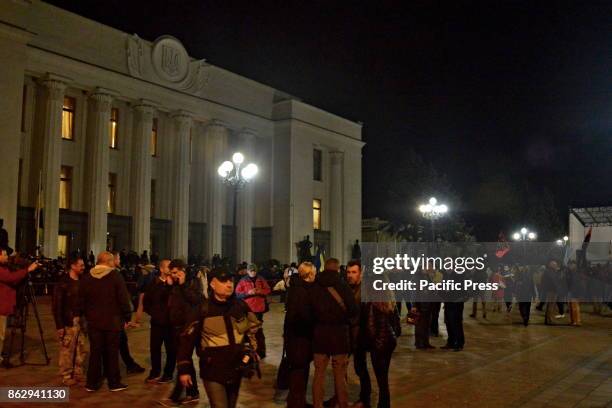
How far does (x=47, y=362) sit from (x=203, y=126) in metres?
26.7

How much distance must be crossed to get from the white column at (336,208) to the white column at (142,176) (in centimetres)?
1661

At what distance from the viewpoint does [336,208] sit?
44.2 meters

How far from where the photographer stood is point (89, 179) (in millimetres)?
28719

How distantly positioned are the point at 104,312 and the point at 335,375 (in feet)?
10.8

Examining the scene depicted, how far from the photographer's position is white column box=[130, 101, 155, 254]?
99.1ft

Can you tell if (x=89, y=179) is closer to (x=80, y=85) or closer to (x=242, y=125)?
(x=80, y=85)

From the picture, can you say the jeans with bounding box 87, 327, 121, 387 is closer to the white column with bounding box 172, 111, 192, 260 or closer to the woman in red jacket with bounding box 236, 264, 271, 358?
the woman in red jacket with bounding box 236, 264, 271, 358

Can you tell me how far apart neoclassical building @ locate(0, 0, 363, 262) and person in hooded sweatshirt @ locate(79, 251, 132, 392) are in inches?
716

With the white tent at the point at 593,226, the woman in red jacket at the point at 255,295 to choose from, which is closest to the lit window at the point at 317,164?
the white tent at the point at 593,226

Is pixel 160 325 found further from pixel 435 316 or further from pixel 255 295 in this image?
pixel 435 316

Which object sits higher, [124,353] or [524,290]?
[524,290]

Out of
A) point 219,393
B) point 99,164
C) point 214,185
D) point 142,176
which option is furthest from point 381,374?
point 214,185

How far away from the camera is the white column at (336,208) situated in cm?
4416

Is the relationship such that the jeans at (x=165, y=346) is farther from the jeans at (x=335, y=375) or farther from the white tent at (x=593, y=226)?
the white tent at (x=593, y=226)
